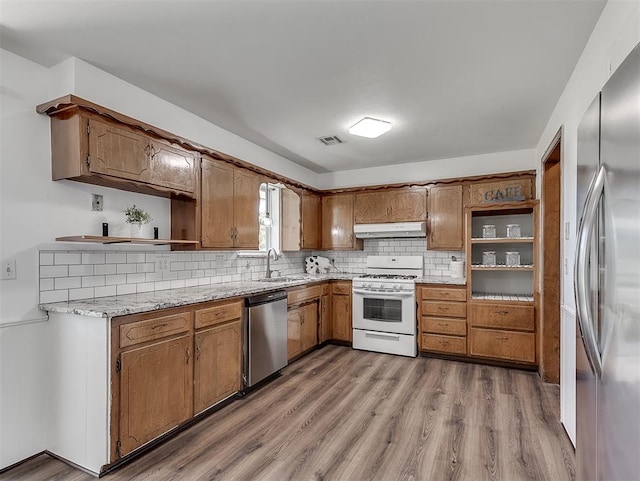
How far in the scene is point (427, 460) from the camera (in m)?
2.17

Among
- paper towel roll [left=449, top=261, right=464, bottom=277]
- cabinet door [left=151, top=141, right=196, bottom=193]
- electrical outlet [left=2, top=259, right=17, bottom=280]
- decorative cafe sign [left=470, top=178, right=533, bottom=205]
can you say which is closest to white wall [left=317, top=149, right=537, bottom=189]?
decorative cafe sign [left=470, top=178, right=533, bottom=205]

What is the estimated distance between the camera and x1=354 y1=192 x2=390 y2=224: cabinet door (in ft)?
16.1

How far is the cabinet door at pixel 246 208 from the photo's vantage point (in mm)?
3598

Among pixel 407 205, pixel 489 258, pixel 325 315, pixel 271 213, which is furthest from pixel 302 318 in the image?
pixel 489 258

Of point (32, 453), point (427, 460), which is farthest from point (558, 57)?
point (32, 453)

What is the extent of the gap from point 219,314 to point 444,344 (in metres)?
2.66

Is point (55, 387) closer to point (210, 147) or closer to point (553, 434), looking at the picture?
point (210, 147)

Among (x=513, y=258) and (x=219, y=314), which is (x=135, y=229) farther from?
(x=513, y=258)

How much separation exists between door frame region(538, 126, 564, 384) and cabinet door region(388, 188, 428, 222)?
56.9 inches

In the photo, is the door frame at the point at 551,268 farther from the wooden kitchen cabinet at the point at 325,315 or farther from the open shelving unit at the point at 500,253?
the wooden kitchen cabinet at the point at 325,315

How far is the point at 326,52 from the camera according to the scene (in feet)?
7.26

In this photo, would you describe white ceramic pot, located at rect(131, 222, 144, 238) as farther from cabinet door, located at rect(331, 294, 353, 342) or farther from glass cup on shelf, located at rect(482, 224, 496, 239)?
glass cup on shelf, located at rect(482, 224, 496, 239)

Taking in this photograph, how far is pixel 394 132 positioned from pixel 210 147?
72.6 inches

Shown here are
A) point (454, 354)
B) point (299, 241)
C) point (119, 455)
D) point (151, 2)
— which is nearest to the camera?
point (151, 2)
